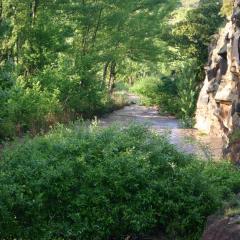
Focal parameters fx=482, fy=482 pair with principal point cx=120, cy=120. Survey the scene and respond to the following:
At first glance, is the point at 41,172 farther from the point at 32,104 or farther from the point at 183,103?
the point at 183,103

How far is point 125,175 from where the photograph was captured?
727 cm

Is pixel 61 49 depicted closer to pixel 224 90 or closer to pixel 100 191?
pixel 224 90

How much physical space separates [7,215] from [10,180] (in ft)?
1.97

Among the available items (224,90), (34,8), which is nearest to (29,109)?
(34,8)

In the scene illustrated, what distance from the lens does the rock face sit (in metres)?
14.3

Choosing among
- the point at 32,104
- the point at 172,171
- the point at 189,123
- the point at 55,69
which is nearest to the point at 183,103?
the point at 189,123

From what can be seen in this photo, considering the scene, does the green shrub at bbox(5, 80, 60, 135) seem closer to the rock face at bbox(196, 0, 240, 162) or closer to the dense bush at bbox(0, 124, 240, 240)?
the rock face at bbox(196, 0, 240, 162)

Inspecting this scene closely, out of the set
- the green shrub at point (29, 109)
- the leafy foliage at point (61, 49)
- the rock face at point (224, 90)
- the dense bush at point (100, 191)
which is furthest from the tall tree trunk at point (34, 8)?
the dense bush at point (100, 191)

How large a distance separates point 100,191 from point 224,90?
10615mm

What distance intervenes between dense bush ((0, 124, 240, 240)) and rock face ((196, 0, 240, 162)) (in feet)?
11.6

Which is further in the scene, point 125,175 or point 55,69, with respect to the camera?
point 55,69

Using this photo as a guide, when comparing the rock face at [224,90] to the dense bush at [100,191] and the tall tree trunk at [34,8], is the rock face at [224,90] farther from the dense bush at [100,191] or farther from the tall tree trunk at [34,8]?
the tall tree trunk at [34,8]

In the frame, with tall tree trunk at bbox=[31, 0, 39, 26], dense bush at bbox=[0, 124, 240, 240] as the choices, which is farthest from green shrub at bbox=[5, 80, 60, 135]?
dense bush at bbox=[0, 124, 240, 240]

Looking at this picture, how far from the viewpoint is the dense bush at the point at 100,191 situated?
673cm
